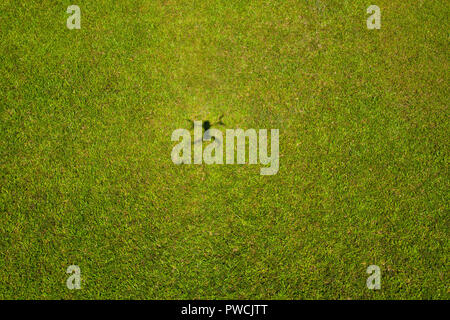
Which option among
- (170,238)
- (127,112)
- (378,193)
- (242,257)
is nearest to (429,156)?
(378,193)

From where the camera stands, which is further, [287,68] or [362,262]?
[287,68]

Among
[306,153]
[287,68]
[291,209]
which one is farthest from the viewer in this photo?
[287,68]

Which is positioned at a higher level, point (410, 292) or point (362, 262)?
point (362, 262)

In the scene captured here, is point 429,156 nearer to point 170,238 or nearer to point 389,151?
point 389,151
